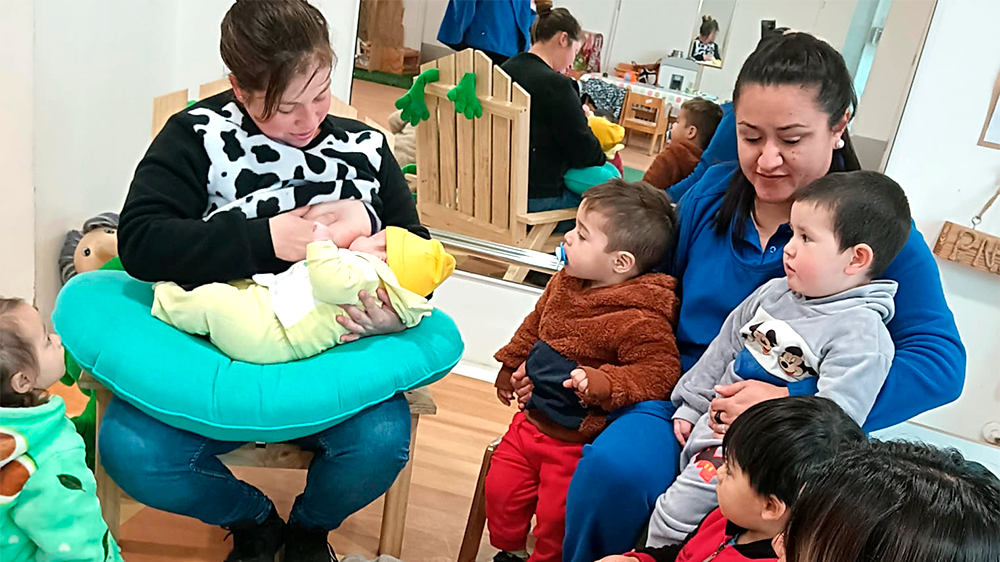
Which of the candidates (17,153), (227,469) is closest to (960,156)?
(227,469)

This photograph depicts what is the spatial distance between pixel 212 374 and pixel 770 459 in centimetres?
88

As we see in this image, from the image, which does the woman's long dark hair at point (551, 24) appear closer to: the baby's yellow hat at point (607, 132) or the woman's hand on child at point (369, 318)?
the baby's yellow hat at point (607, 132)

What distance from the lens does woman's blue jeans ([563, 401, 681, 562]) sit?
4.32ft

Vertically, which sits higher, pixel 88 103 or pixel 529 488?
pixel 88 103

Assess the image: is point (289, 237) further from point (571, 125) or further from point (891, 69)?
point (891, 69)

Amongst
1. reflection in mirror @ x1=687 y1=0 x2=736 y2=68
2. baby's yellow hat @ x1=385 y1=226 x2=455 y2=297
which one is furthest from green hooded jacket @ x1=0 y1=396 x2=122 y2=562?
reflection in mirror @ x1=687 y1=0 x2=736 y2=68

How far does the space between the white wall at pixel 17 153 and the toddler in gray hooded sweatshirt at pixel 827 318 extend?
1726mm

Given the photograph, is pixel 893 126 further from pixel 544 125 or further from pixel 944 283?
pixel 544 125

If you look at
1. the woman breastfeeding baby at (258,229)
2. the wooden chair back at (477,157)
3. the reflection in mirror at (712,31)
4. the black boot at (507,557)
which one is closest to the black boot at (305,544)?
the woman breastfeeding baby at (258,229)

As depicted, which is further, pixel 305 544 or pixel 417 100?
pixel 417 100

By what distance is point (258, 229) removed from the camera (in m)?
1.40

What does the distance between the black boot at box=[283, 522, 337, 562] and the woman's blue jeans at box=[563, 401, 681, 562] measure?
47cm

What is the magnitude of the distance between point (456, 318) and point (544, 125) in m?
0.69

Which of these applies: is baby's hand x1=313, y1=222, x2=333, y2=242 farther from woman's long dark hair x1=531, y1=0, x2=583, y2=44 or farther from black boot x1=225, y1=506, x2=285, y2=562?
woman's long dark hair x1=531, y1=0, x2=583, y2=44
